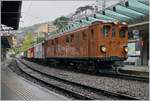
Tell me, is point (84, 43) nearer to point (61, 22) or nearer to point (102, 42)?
point (102, 42)

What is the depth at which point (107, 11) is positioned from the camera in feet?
126

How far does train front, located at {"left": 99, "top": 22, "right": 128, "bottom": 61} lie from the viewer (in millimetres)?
24094

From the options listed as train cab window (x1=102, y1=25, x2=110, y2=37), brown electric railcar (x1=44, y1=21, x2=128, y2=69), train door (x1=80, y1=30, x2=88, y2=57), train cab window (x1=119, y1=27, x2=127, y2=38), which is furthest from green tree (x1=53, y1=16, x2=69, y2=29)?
train cab window (x1=102, y1=25, x2=110, y2=37)

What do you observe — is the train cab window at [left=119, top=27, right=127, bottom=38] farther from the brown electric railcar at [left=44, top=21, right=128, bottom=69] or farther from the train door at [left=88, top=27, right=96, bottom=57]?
the train door at [left=88, top=27, right=96, bottom=57]

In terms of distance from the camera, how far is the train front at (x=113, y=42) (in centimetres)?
2409

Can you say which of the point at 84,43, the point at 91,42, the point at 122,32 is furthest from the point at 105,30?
the point at 84,43

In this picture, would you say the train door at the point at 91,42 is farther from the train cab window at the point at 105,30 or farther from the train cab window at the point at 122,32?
the train cab window at the point at 122,32

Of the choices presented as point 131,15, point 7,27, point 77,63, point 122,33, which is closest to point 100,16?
point 131,15

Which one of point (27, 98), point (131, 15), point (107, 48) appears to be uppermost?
point (131, 15)

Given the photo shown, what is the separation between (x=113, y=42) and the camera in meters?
24.5

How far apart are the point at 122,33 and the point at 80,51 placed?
3038mm

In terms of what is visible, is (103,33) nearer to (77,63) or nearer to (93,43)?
(93,43)

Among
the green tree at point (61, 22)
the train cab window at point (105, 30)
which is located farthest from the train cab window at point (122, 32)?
the green tree at point (61, 22)

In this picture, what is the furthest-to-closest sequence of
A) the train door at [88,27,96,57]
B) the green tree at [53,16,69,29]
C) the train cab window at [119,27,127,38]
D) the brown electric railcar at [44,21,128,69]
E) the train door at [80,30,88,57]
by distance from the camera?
the green tree at [53,16,69,29] → the train door at [80,30,88,57] → the train cab window at [119,27,127,38] → the train door at [88,27,96,57] → the brown electric railcar at [44,21,128,69]
